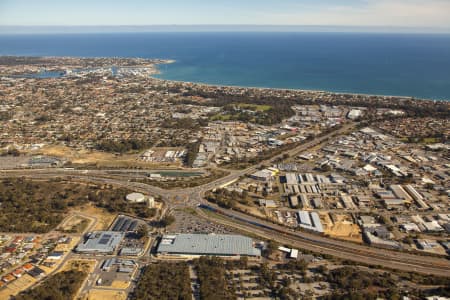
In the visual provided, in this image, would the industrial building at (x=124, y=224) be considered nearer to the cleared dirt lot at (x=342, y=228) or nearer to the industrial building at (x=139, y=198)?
the industrial building at (x=139, y=198)

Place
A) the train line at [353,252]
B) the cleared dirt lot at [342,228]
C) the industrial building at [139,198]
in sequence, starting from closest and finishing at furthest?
the train line at [353,252], the cleared dirt lot at [342,228], the industrial building at [139,198]

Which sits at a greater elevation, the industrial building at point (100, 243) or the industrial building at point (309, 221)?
the industrial building at point (309, 221)

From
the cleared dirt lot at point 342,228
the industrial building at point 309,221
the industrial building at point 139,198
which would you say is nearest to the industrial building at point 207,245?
the industrial building at point 309,221

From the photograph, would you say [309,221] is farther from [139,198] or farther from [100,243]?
[100,243]

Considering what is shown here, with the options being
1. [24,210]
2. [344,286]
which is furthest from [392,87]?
[24,210]

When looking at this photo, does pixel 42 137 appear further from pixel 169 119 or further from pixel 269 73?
pixel 269 73
